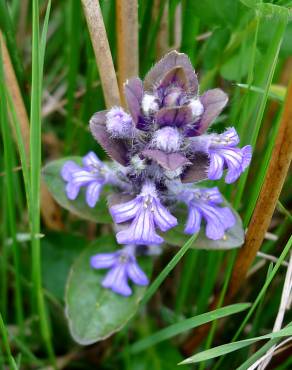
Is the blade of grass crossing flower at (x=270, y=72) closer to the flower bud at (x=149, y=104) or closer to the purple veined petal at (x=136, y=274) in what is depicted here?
the flower bud at (x=149, y=104)

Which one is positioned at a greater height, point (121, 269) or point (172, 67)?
point (172, 67)

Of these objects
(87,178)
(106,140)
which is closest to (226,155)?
(106,140)

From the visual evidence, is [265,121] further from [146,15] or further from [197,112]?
[197,112]

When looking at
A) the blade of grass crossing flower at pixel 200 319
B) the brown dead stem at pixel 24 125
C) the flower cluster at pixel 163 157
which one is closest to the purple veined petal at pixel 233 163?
the flower cluster at pixel 163 157

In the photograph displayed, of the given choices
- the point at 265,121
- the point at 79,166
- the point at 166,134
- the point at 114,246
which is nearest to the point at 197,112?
the point at 166,134

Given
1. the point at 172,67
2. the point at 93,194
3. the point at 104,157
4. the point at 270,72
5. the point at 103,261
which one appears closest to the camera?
the point at 270,72

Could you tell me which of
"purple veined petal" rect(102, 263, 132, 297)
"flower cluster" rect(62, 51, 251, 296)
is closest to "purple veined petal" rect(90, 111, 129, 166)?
"flower cluster" rect(62, 51, 251, 296)

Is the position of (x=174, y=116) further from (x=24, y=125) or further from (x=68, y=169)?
(x=24, y=125)
